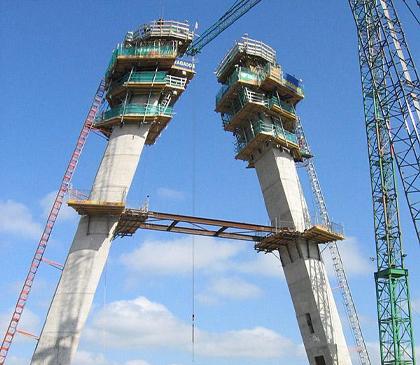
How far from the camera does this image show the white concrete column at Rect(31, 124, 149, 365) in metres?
36.6

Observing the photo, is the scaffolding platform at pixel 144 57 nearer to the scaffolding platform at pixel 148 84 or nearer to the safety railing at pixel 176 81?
the scaffolding platform at pixel 148 84

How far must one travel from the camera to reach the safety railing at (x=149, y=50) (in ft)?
154

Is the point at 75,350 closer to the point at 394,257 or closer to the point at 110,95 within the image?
the point at 110,95

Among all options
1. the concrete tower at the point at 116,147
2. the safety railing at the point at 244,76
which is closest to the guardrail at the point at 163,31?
the concrete tower at the point at 116,147

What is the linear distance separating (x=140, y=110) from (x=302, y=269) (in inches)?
806

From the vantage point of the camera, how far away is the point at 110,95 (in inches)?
1892

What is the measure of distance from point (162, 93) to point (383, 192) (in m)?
23.6

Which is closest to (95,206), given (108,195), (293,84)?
(108,195)

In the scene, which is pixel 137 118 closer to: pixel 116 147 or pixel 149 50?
pixel 116 147

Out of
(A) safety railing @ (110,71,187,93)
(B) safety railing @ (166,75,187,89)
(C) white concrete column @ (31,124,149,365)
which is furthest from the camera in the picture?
(B) safety railing @ (166,75,187,89)

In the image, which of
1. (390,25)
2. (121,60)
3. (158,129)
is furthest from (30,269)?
(390,25)

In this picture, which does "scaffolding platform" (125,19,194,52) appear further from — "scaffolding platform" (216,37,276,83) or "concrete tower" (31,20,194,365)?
"scaffolding platform" (216,37,276,83)

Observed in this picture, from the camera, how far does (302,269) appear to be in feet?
152

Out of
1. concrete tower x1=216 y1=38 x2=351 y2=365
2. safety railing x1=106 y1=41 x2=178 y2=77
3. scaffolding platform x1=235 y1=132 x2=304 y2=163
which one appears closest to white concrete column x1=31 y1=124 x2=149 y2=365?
safety railing x1=106 y1=41 x2=178 y2=77
